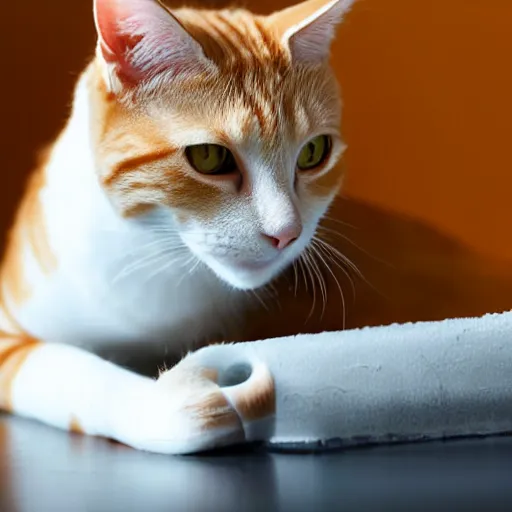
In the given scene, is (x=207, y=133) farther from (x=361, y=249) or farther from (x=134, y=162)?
(x=361, y=249)

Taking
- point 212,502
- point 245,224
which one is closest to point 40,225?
point 245,224

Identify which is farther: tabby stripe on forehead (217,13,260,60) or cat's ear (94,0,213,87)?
tabby stripe on forehead (217,13,260,60)

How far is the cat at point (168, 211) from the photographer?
0.81m

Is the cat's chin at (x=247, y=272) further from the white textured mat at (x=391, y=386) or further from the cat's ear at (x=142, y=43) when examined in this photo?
the cat's ear at (x=142, y=43)

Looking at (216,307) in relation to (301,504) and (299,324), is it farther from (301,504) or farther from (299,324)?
(301,504)

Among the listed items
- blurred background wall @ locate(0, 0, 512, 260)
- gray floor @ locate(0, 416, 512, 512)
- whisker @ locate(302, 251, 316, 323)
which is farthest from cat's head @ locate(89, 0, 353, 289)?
blurred background wall @ locate(0, 0, 512, 260)

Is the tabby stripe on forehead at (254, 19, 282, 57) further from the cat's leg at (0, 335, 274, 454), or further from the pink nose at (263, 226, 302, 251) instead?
the cat's leg at (0, 335, 274, 454)

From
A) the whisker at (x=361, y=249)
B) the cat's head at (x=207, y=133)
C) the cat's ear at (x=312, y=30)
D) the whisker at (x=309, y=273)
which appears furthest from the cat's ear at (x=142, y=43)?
the whisker at (x=361, y=249)

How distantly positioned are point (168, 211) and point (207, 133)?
0.10 m

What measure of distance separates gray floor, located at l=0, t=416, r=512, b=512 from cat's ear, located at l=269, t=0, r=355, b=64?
457 millimetres

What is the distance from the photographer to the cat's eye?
0.85 m

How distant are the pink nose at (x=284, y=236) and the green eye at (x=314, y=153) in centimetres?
12

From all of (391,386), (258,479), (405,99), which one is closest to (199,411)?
(258,479)

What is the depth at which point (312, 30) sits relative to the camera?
910 millimetres
